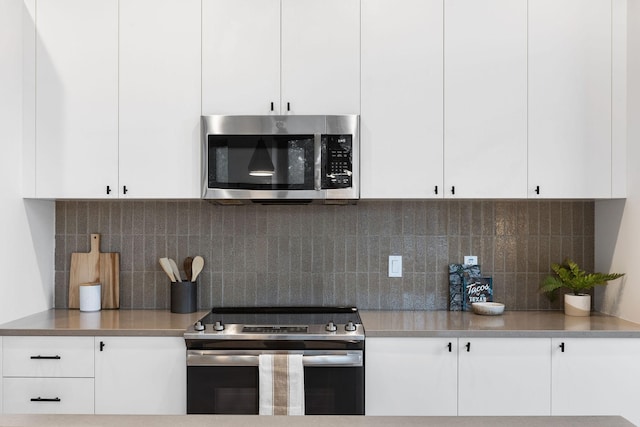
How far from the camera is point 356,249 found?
2945mm

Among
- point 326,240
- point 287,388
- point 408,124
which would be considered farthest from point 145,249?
point 408,124

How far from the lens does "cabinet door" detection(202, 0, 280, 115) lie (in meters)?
2.62

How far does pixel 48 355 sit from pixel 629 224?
2.81 m

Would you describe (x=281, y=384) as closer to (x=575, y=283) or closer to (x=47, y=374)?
(x=47, y=374)

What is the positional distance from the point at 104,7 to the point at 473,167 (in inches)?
78.7

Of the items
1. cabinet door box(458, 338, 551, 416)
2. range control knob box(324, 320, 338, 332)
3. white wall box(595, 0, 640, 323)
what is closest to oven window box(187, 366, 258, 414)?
range control knob box(324, 320, 338, 332)

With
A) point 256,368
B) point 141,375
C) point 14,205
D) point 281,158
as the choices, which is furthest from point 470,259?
point 14,205

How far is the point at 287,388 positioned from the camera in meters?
2.28

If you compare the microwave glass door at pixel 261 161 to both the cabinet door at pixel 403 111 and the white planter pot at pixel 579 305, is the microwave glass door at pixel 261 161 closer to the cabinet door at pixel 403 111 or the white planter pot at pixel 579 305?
the cabinet door at pixel 403 111

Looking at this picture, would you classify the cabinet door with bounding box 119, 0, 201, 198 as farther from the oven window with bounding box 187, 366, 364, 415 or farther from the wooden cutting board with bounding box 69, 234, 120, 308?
the oven window with bounding box 187, 366, 364, 415

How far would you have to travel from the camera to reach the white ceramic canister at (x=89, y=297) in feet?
9.19

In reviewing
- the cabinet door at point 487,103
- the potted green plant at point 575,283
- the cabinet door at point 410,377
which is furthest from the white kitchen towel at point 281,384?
the potted green plant at point 575,283

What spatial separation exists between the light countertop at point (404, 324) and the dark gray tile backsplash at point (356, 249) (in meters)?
0.16

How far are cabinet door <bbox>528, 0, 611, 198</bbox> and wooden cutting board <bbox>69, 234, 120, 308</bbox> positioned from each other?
2246 mm
